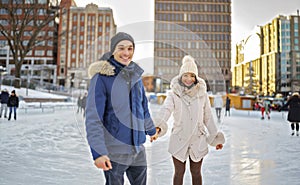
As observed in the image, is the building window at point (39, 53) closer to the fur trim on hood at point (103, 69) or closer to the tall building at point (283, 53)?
the tall building at point (283, 53)

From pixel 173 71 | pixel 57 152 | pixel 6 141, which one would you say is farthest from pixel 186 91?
pixel 6 141

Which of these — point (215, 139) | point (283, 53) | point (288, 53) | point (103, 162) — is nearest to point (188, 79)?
point (215, 139)

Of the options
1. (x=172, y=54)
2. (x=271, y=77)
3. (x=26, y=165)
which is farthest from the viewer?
(x=271, y=77)

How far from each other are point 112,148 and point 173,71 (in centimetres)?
131

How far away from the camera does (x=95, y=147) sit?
1520mm

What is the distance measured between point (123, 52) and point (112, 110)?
0.37 metres

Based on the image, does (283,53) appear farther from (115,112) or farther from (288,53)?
(115,112)

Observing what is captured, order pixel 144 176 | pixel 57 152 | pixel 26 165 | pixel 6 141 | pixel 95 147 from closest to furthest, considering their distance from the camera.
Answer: pixel 95 147
pixel 144 176
pixel 26 165
pixel 57 152
pixel 6 141

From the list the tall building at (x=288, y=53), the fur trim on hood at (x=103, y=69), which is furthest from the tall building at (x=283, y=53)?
the fur trim on hood at (x=103, y=69)

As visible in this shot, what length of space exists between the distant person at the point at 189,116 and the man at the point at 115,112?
678mm

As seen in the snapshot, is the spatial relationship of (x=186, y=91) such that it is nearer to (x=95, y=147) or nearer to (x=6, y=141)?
(x=95, y=147)

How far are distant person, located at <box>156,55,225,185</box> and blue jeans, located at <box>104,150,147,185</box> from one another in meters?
0.57

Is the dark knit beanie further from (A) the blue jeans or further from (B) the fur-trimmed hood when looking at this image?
(A) the blue jeans

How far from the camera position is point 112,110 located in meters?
1.61
